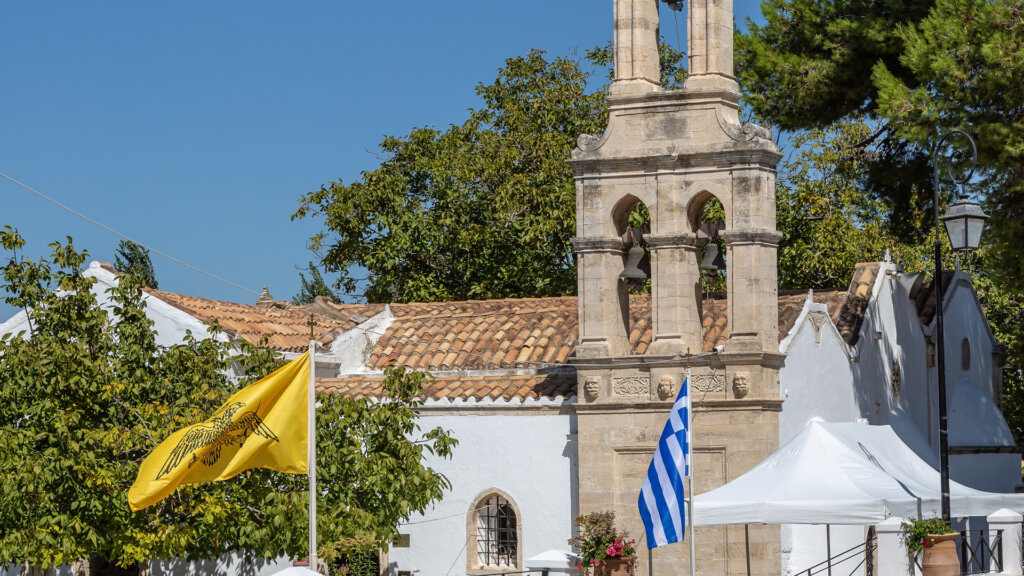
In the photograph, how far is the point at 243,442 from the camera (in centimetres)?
1497

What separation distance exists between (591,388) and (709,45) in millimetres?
5062

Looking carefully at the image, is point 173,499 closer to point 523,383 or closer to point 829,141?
point 523,383

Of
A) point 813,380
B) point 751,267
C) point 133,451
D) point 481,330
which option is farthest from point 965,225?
point 133,451

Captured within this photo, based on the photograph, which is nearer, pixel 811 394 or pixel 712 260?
pixel 712 260

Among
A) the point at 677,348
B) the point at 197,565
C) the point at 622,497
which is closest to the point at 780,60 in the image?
the point at 677,348

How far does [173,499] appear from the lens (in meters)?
17.5

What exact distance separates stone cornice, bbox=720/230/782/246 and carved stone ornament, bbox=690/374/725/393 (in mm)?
1827

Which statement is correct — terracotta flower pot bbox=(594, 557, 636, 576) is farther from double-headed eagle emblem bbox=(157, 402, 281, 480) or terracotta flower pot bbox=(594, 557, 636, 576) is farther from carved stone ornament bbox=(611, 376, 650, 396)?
double-headed eagle emblem bbox=(157, 402, 281, 480)

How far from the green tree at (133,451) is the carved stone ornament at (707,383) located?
3.63 m

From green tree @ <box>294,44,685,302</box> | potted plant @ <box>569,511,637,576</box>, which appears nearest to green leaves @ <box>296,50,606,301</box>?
green tree @ <box>294,44,685,302</box>

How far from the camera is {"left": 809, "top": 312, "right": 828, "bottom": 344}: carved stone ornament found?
72.1 feet

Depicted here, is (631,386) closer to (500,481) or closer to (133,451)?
(500,481)

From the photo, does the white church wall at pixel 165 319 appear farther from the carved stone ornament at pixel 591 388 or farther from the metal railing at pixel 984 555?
the metal railing at pixel 984 555

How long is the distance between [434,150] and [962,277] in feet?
45.8
